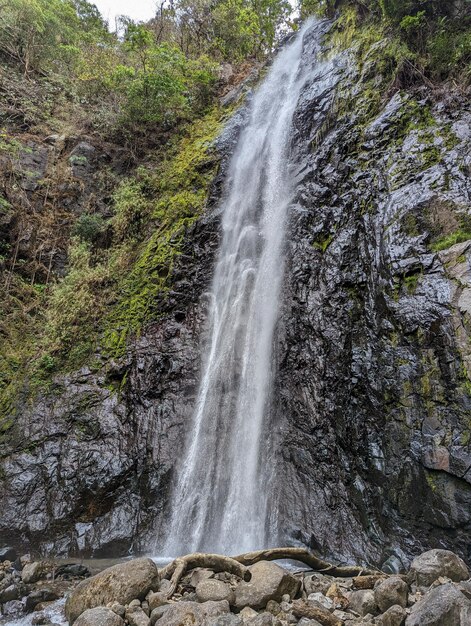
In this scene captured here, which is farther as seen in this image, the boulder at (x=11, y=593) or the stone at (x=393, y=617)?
the boulder at (x=11, y=593)

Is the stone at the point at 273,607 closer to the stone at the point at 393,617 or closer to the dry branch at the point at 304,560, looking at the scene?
the stone at the point at 393,617

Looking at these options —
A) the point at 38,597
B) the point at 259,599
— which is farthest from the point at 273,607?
the point at 38,597

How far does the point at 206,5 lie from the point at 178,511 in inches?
792

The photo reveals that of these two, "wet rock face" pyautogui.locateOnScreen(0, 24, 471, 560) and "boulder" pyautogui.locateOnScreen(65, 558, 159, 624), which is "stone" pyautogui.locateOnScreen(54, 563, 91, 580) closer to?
"wet rock face" pyautogui.locateOnScreen(0, 24, 471, 560)

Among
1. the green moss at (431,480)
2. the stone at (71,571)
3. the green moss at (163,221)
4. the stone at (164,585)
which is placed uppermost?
the green moss at (163,221)

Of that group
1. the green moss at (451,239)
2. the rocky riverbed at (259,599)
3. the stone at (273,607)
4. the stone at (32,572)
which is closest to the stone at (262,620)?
the rocky riverbed at (259,599)

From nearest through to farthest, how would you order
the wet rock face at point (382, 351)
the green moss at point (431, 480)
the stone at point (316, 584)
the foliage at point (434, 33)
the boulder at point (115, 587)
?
the boulder at point (115, 587)
the stone at point (316, 584)
the green moss at point (431, 480)
the wet rock face at point (382, 351)
the foliage at point (434, 33)

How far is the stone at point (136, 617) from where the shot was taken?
334cm

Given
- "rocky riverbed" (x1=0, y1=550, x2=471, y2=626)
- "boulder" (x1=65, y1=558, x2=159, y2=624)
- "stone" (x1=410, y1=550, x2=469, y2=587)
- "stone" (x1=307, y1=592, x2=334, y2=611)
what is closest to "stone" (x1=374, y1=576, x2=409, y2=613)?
"rocky riverbed" (x1=0, y1=550, x2=471, y2=626)

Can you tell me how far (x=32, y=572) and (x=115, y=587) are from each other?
205 centimetres

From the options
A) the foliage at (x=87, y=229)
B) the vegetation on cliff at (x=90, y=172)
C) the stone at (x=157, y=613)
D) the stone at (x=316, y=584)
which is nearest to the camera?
the stone at (x=157, y=613)

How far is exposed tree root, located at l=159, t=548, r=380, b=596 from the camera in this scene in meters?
4.11

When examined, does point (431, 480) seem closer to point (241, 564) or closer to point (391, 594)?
point (391, 594)

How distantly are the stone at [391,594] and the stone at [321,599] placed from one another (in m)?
0.44
